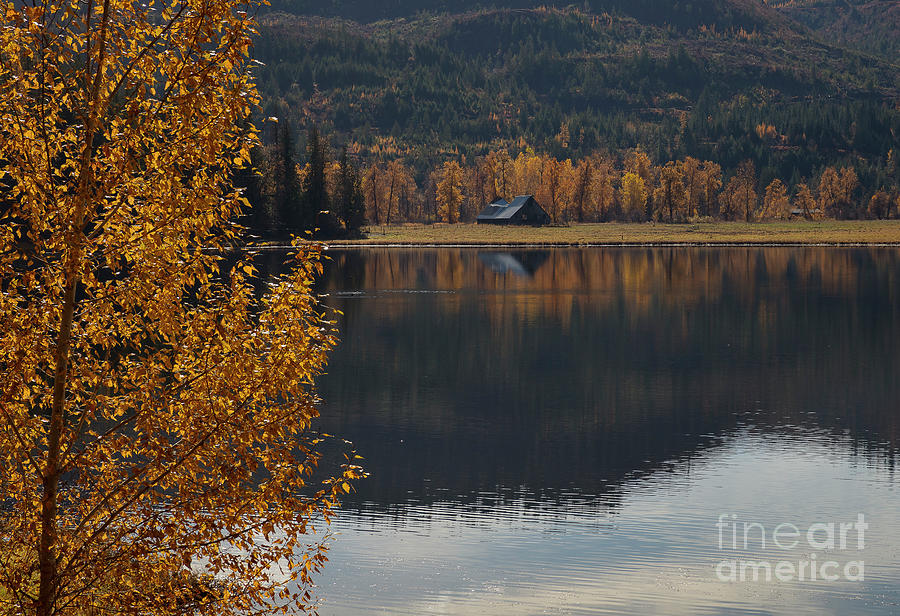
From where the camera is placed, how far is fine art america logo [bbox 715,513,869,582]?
812 inches

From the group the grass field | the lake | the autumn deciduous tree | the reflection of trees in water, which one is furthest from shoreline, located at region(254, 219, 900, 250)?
the autumn deciduous tree

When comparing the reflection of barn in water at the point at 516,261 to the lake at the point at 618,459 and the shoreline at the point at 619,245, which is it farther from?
the lake at the point at 618,459

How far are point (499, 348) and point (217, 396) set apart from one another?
40657 millimetres

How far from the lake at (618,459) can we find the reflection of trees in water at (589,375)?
6.2 inches

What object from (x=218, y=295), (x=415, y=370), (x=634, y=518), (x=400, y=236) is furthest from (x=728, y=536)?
(x=400, y=236)

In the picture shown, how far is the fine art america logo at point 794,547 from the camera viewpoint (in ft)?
67.7

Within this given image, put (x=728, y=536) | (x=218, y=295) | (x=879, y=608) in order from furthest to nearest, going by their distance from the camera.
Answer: (x=728, y=536) → (x=879, y=608) → (x=218, y=295)

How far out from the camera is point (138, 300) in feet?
36.1

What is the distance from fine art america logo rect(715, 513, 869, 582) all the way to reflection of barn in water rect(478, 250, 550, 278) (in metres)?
75.1

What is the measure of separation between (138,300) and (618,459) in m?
21.3

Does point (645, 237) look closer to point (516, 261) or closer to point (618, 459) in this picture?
point (516, 261)

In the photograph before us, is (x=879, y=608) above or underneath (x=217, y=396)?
underneath

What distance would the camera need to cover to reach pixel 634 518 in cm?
2444

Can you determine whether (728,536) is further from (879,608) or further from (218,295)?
(218,295)
